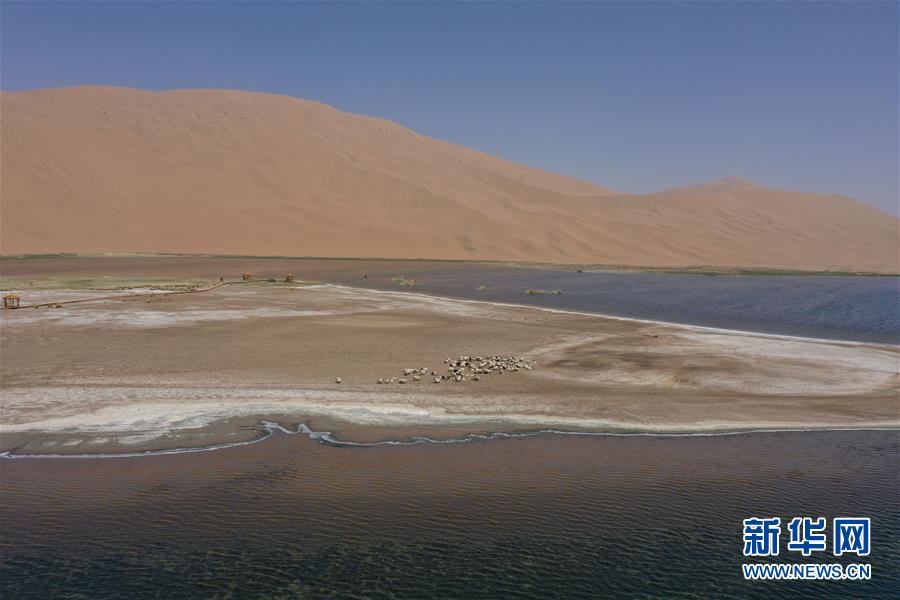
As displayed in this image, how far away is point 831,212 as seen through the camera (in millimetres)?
154000

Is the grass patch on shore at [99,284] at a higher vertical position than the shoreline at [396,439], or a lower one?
higher

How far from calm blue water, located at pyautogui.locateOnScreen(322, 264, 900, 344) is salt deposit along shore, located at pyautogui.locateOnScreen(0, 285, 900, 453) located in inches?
172

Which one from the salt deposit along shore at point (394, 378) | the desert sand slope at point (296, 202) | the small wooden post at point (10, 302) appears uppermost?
the desert sand slope at point (296, 202)

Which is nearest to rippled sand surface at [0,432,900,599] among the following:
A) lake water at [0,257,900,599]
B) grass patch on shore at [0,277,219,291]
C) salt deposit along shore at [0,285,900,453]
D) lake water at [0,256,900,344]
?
lake water at [0,257,900,599]

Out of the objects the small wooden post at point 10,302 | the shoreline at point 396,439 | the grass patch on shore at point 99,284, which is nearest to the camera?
the shoreline at point 396,439

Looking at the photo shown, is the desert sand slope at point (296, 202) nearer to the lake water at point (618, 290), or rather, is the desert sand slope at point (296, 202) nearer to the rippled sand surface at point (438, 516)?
the lake water at point (618, 290)

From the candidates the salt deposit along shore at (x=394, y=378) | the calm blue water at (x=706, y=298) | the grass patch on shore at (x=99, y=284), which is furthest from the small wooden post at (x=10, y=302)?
the calm blue water at (x=706, y=298)

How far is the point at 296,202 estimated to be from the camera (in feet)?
289

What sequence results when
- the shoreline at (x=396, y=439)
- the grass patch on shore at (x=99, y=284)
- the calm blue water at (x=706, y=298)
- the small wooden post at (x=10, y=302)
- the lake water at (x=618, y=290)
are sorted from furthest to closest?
the grass patch on shore at (x=99, y=284) < the lake water at (x=618, y=290) < the calm blue water at (x=706, y=298) < the small wooden post at (x=10, y=302) < the shoreline at (x=396, y=439)

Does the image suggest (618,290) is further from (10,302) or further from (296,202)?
(296,202)

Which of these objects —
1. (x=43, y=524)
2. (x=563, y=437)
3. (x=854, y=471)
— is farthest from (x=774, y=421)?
(x=43, y=524)

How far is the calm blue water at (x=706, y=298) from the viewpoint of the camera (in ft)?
89.0

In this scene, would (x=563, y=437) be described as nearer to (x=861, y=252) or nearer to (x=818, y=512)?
(x=818, y=512)

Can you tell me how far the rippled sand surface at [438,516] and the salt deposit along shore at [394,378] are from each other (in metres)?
1.21
